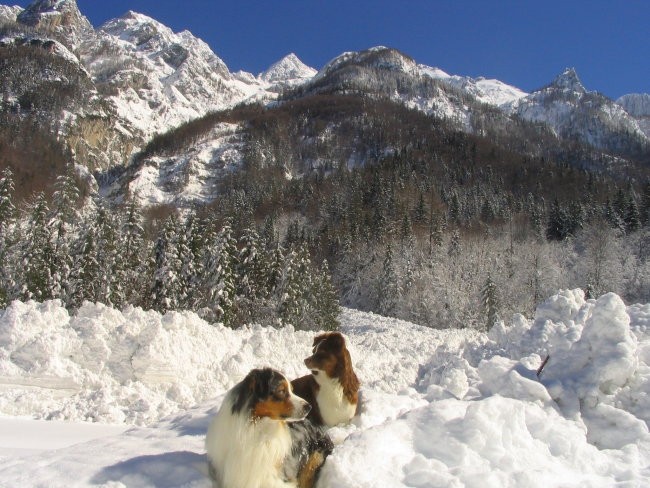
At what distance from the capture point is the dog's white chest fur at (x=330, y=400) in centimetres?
514

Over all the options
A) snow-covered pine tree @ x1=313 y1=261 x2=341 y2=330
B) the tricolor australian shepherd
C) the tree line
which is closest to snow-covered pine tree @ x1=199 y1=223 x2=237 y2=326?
the tree line

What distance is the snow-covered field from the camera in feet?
13.1

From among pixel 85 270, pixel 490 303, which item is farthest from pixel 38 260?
pixel 490 303

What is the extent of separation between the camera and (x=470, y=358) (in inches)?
445

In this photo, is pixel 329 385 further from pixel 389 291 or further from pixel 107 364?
pixel 389 291

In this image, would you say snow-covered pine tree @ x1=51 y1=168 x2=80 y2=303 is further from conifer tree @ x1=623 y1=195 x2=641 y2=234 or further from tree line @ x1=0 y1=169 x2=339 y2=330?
conifer tree @ x1=623 y1=195 x2=641 y2=234

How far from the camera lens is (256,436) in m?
3.59

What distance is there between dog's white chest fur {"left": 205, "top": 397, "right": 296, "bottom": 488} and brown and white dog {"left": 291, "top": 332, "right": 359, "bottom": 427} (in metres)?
1.40

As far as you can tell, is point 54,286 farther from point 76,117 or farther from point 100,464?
point 76,117

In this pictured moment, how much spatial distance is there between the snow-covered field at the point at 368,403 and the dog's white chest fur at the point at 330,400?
0.16m

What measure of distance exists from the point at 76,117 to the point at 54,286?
16619 cm

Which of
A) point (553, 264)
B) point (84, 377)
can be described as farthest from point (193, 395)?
point (553, 264)

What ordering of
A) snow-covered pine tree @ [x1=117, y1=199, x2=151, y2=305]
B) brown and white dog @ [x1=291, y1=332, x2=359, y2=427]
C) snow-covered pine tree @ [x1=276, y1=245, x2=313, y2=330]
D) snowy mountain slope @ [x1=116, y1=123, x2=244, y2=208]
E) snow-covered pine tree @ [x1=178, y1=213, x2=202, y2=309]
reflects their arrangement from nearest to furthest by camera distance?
brown and white dog @ [x1=291, y1=332, x2=359, y2=427] < snow-covered pine tree @ [x1=178, y1=213, x2=202, y2=309] < snow-covered pine tree @ [x1=117, y1=199, x2=151, y2=305] < snow-covered pine tree @ [x1=276, y1=245, x2=313, y2=330] < snowy mountain slope @ [x1=116, y1=123, x2=244, y2=208]

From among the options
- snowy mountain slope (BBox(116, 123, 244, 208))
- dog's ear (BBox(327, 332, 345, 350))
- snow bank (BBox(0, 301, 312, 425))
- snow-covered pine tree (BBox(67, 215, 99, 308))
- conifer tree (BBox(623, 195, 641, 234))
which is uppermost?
snowy mountain slope (BBox(116, 123, 244, 208))
